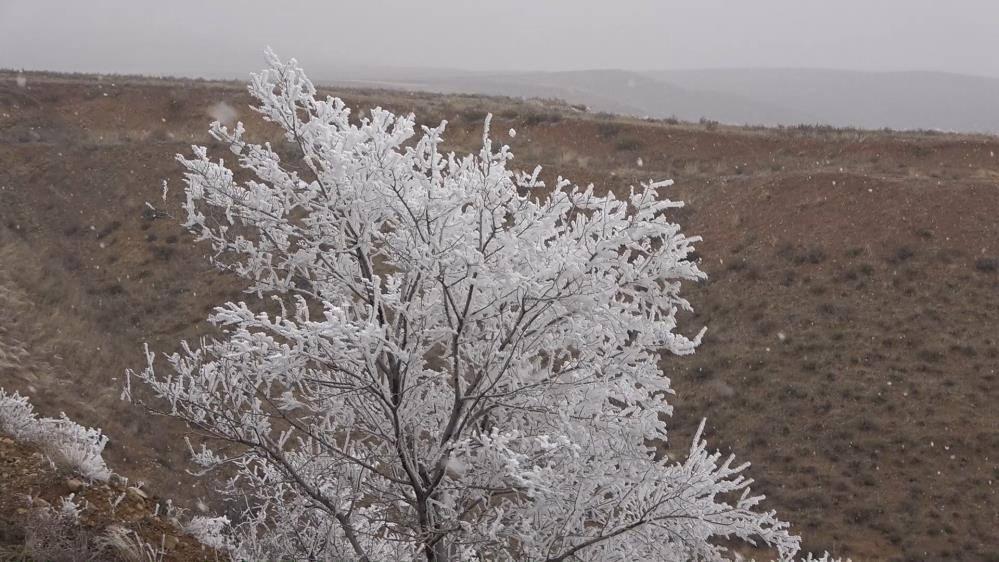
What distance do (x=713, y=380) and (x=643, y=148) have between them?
1344 cm

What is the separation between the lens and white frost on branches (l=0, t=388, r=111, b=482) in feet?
21.6

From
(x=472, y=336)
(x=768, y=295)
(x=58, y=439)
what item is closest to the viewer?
(x=472, y=336)

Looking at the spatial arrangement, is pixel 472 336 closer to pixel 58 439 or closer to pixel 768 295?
pixel 58 439

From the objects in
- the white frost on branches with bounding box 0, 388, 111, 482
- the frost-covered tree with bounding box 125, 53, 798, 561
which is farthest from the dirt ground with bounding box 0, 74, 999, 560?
the frost-covered tree with bounding box 125, 53, 798, 561

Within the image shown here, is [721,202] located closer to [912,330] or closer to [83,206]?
[912,330]

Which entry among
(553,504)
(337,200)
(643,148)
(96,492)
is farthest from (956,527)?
(643,148)

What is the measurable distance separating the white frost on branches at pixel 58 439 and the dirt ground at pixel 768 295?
8.32 feet

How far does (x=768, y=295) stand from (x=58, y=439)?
49.2 ft

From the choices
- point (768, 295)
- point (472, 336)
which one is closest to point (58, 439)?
point (472, 336)

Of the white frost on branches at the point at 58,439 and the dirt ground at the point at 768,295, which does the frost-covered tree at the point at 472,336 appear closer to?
the white frost on branches at the point at 58,439

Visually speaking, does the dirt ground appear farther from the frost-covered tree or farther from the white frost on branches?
the frost-covered tree

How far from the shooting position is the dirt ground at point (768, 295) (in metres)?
11.3

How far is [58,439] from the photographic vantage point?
7.04 metres

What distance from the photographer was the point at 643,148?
2598 centimetres
